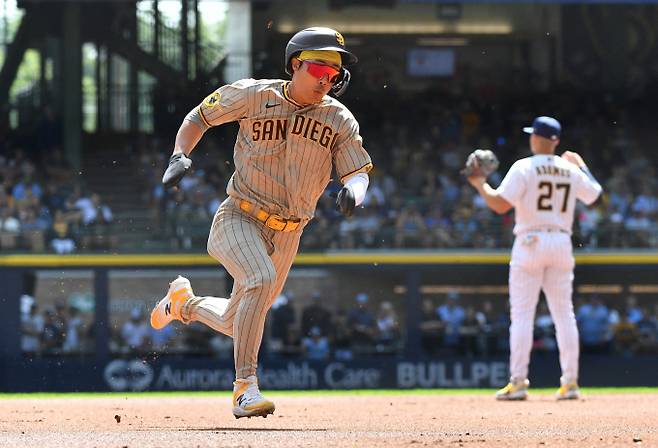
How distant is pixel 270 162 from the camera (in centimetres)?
638

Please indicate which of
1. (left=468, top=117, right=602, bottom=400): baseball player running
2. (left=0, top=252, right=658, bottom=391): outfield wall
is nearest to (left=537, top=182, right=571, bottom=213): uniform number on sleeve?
(left=468, top=117, right=602, bottom=400): baseball player running

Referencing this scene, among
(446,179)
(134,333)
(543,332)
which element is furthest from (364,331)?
(446,179)

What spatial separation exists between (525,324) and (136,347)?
8166mm

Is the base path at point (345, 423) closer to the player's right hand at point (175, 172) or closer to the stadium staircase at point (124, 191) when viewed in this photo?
the player's right hand at point (175, 172)

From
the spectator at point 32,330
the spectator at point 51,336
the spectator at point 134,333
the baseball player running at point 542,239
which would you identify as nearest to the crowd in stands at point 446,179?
the spectator at point 134,333

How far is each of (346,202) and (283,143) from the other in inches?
27.0

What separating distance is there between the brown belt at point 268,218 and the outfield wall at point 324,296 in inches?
381

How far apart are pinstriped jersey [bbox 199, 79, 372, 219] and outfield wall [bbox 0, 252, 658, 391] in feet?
32.0

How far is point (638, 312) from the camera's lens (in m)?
17.2

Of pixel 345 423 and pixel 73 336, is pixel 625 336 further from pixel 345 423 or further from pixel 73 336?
pixel 345 423

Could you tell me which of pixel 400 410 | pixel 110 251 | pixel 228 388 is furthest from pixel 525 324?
pixel 110 251

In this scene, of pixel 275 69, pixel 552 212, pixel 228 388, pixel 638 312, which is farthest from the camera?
pixel 275 69

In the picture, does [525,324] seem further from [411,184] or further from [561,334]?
[411,184]

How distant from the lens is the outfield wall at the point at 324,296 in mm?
16219
